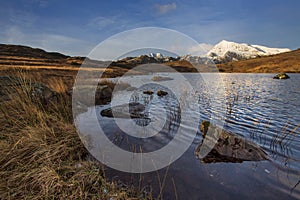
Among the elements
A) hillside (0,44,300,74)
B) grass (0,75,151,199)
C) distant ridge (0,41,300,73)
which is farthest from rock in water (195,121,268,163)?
distant ridge (0,41,300,73)

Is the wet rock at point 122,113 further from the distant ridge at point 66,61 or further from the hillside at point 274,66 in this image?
the hillside at point 274,66

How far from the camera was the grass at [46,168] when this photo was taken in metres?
2.35

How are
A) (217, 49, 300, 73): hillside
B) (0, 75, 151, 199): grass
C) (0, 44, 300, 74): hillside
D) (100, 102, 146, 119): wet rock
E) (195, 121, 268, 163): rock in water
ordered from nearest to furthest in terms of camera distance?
(0, 75, 151, 199): grass, (195, 121, 268, 163): rock in water, (100, 102, 146, 119): wet rock, (0, 44, 300, 74): hillside, (217, 49, 300, 73): hillside

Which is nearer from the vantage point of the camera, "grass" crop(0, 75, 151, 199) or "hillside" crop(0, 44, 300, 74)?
"grass" crop(0, 75, 151, 199)

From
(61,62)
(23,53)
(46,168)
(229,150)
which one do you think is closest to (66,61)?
(61,62)

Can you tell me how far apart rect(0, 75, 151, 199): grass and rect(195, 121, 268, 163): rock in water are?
212 centimetres

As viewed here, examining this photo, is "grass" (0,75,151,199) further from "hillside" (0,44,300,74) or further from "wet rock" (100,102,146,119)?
"wet rock" (100,102,146,119)

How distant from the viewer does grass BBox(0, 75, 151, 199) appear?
92.7 inches

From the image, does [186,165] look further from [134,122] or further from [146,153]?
[134,122]

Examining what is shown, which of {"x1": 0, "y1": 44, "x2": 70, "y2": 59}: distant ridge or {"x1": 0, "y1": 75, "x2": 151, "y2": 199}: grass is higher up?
{"x1": 0, "y1": 44, "x2": 70, "y2": 59}: distant ridge

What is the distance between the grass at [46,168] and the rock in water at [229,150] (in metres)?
2.12

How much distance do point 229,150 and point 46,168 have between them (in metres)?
3.87

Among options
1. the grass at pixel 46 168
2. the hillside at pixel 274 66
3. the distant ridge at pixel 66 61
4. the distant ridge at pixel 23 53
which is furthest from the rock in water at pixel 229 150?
the hillside at pixel 274 66

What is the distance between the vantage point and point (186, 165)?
145 inches
